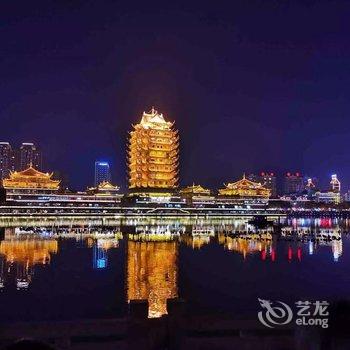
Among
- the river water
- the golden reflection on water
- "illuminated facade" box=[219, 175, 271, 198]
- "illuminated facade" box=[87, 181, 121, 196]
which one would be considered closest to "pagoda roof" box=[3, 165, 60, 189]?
"illuminated facade" box=[87, 181, 121, 196]

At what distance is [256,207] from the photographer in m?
131

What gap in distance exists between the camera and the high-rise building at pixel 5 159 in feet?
624

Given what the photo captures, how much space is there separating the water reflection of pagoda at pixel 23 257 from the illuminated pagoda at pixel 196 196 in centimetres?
6910

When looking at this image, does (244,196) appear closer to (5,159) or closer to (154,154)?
(154,154)

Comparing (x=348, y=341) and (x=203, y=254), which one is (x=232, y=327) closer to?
(x=348, y=341)

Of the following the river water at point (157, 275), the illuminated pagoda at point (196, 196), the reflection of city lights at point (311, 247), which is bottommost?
the river water at point (157, 275)

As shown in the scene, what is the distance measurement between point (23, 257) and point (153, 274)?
13391mm

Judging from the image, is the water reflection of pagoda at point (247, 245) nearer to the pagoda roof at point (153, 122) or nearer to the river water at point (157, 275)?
the river water at point (157, 275)

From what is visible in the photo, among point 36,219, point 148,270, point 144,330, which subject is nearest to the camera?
point 144,330

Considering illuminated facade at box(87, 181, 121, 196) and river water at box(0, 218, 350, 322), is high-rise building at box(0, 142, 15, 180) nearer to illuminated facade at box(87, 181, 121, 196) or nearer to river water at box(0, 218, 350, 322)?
illuminated facade at box(87, 181, 121, 196)

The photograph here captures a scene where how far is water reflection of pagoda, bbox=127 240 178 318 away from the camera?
68.8 ft

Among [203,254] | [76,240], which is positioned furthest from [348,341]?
[76,240]

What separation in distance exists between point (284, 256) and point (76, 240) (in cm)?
2385

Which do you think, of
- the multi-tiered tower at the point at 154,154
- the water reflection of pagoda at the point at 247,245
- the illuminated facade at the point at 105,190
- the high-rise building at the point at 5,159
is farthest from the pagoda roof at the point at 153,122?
the high-rise building at the point at 5,159
